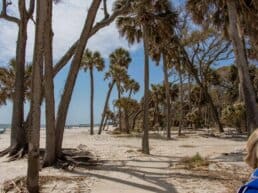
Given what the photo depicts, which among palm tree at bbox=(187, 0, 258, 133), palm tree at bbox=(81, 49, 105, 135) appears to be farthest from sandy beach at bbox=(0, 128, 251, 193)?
palm tree at bbox=(81, 49, 105, 135)

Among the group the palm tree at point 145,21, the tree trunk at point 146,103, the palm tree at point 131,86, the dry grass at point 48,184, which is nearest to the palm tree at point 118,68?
the palm tree at point 131,86

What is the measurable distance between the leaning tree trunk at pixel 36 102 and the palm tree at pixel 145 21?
324 inches

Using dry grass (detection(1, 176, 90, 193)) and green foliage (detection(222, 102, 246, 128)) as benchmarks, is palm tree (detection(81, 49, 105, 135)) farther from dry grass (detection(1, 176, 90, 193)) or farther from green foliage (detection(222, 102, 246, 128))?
dry grass (detection(1, 176, 90, 193))

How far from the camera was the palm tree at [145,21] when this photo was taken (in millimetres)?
17562

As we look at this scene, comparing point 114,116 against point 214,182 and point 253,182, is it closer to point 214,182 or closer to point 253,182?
point 214,182

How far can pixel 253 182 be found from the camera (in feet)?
4.59

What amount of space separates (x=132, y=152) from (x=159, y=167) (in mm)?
4973

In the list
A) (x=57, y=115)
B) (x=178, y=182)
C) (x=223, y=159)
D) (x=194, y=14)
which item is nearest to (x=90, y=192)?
(x=178, y=182)

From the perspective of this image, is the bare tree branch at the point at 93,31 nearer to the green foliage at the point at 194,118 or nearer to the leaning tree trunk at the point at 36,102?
the leaning tree trunk at the point at 36,102

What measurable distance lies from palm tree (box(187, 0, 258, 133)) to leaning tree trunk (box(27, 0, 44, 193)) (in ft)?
29.4

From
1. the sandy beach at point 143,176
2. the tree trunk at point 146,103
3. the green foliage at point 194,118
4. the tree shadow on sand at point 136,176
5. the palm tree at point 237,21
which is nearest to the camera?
the sandy beach at point 143,176

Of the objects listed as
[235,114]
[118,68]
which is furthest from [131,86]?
[235,114]

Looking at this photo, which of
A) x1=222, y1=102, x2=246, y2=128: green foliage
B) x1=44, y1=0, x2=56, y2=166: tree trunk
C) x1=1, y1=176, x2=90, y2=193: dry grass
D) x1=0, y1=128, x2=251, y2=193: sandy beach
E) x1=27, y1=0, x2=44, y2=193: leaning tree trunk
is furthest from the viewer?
x1=222, y1=102, x2=246, y2=128: green foliage

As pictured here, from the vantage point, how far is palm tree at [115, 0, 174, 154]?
57.6 ft
